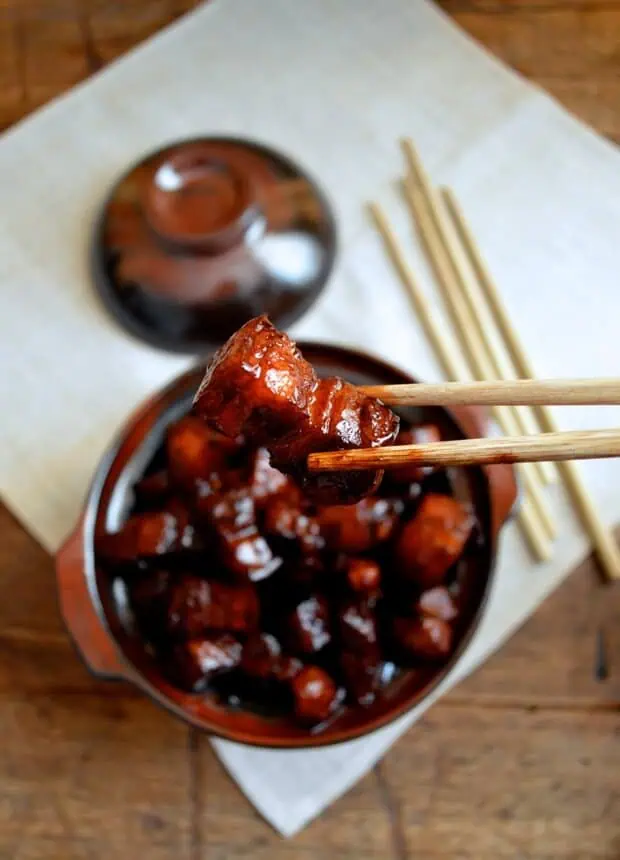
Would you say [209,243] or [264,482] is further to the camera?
[209,243]

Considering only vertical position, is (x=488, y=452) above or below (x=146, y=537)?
above

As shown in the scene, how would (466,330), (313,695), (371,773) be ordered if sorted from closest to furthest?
1. (313,695)
2. (371,773)
3. (466,330)

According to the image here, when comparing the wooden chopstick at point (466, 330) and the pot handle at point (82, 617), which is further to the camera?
the wooden chopstick at point (466, 330)

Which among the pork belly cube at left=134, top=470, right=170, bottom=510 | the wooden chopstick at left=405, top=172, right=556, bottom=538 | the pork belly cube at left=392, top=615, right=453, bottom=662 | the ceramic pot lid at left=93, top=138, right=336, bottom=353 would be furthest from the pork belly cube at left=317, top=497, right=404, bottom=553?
the ceramic pot lid at left=93, top=138, right=336, bottom=353

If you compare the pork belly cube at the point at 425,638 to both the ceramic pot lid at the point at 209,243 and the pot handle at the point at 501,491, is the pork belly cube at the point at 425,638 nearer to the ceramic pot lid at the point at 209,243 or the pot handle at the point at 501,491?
A: the pot handle at the point at 501,491

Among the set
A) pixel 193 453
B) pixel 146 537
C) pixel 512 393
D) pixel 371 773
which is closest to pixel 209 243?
pixel 193 453

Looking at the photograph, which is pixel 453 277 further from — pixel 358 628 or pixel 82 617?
pixel 82 617

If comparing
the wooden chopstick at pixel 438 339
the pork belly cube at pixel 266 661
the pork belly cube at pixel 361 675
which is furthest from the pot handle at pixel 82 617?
the wooden chopstick at pixel 438 339
